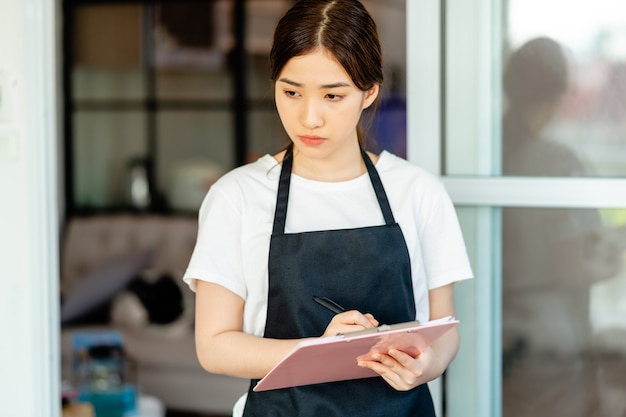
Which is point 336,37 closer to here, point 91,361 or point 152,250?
point 91,361

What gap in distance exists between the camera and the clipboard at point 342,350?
53.6 inches

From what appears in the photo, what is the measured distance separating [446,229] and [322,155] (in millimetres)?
272

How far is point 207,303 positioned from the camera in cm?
163

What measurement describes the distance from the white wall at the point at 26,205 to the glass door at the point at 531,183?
2.75ft

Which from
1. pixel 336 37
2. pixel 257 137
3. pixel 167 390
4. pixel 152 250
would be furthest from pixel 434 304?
pixel 257 137

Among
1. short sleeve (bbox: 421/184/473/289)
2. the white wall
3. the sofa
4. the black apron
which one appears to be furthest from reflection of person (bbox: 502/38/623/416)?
the sofa

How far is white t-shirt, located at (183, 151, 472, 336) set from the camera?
1.65 m

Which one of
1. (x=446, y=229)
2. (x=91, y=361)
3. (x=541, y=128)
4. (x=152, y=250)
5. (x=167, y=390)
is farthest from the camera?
(x=152, y=250)

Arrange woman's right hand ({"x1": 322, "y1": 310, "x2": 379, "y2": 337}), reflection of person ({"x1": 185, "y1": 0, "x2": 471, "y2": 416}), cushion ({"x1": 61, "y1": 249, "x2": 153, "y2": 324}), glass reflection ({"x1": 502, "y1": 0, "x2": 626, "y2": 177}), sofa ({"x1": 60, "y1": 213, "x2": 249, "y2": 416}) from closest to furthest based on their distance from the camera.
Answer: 1. woman's right hand ({"x1": 322, "y1": 310, "x2": 379, "y2": 337})
2. reflection of person ({"x1": 185, "y1": 0, "x2": 471, "y2": 416})
3. glass reflection ({"x1": 502, "y1": 0, "x2": 626, "y2": 177})
4. sofa ({"x1": 60, "y1": 213, "x2": 249, "y2": 416})
5. cushion ({"x1": 61, "y1": 249, "x2": 153, "y2": 324})

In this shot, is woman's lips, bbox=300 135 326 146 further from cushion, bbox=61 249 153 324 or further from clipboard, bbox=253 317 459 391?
cushion, bbox=61 249 153 324

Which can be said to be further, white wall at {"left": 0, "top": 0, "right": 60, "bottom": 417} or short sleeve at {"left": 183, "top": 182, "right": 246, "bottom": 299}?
white wall at {"left": 0, "top": 0, "right": 60, "bottom": 417}

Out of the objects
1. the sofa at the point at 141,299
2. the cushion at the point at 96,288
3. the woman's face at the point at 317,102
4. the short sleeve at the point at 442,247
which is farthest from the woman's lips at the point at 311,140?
the cushion at the point at 96,288

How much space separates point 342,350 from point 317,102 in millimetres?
427

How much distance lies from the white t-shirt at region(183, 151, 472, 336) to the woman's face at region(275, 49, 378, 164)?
0.11m
